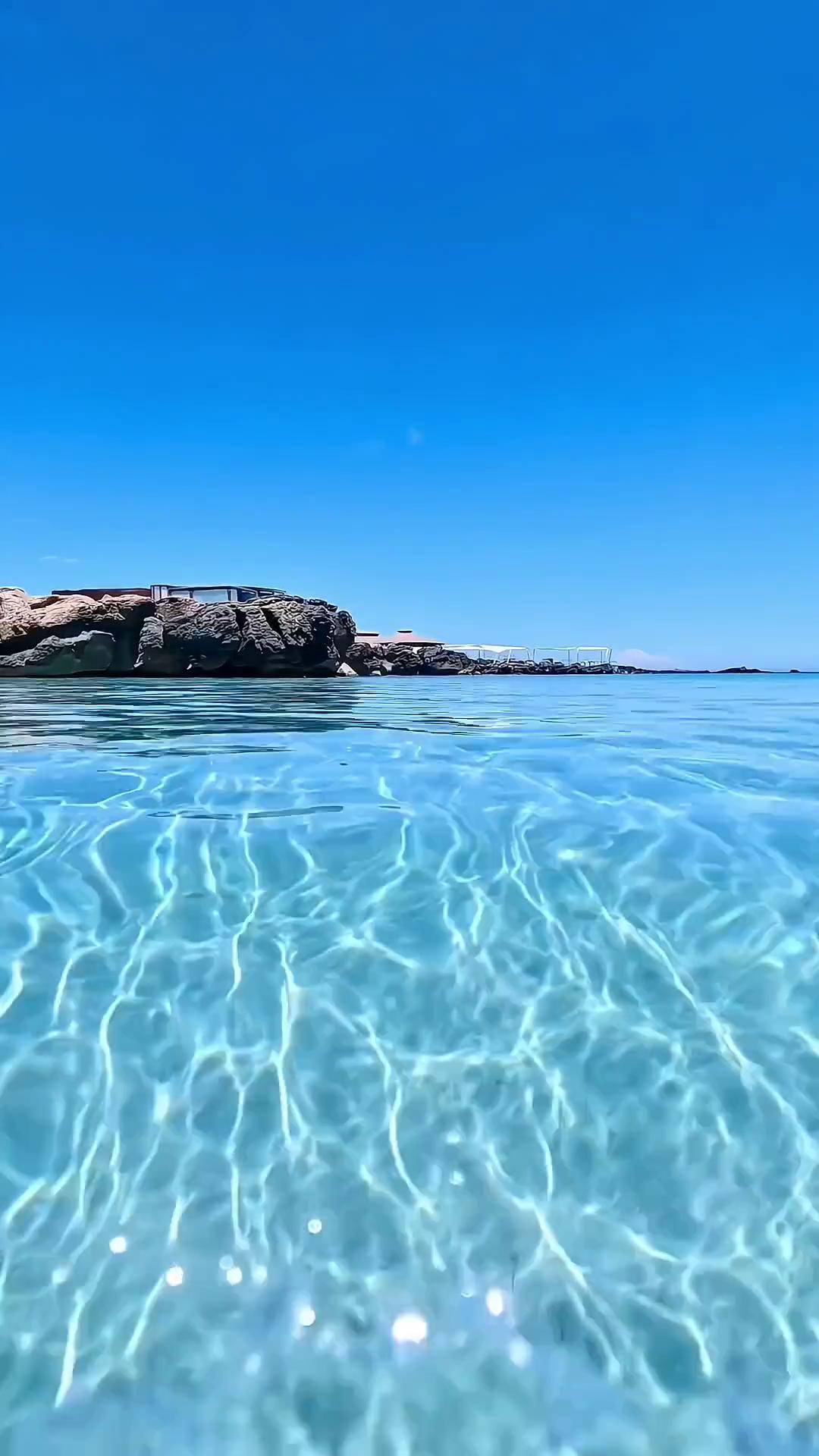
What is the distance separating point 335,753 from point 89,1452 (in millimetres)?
4425

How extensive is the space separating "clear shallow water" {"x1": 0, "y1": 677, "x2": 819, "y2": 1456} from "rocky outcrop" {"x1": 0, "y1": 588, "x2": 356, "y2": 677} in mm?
33019

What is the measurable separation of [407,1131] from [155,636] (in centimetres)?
3565

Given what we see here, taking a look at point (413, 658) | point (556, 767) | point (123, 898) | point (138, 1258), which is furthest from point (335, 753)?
point (413, 658)

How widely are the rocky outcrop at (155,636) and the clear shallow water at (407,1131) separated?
33019 mm

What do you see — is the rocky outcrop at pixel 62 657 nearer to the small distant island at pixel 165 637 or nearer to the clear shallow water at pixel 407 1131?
the small distant island at pixel 165 637

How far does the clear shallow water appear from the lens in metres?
1.50

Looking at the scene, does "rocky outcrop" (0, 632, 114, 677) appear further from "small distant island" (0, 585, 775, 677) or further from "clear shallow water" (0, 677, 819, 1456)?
"clear shallow water" (0, 677, 819, 1456)

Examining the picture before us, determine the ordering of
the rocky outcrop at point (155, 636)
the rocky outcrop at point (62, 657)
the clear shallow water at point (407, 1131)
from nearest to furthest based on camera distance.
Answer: the clear shallow water at point (407, 1131)
the rocky outcrop at point (62, 657)
the rocky outcrop at point (155, 636)

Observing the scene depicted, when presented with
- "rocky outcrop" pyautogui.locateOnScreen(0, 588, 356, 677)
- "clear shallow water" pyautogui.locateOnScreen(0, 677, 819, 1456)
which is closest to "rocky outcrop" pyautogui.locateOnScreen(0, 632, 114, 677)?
"rocky outcrop" pyautogui.locateOnScreen(0, 588, 356, 677)

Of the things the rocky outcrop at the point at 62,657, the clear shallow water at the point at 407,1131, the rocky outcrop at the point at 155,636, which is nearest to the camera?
the clear shallow water at the point at 407,1131

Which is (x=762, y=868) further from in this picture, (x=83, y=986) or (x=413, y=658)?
(x=413, y=658)

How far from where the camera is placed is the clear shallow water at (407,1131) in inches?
59.1

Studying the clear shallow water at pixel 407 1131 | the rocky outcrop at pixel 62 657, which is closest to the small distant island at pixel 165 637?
the rocky outcrop at pixel 62 657

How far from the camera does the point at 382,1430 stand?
1.44 metres
